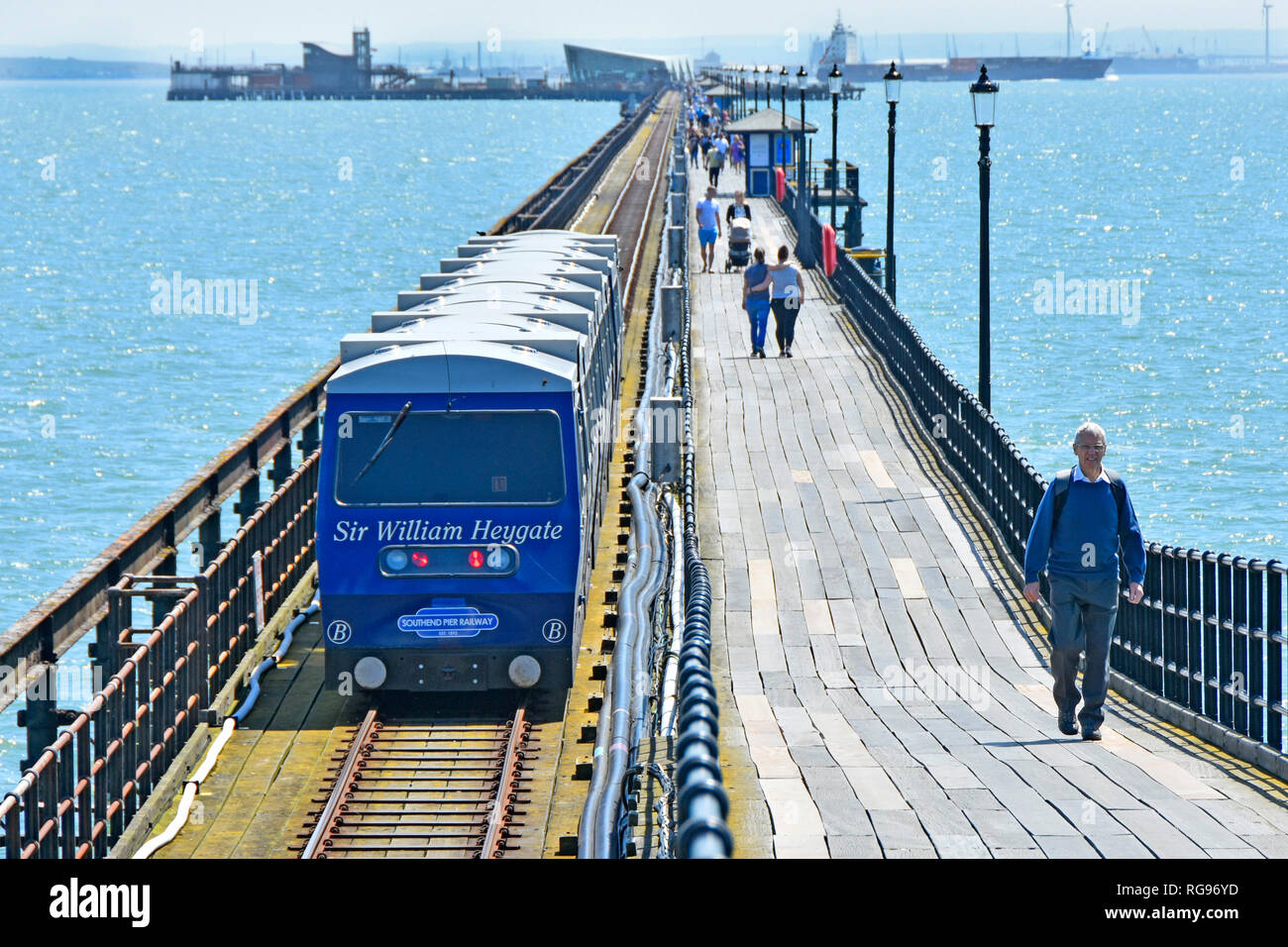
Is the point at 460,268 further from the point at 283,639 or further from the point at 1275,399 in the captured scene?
the point at 1275,399

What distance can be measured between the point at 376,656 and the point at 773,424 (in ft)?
29.9

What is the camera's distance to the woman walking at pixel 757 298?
24.5 meters

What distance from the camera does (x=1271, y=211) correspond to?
11206 cm

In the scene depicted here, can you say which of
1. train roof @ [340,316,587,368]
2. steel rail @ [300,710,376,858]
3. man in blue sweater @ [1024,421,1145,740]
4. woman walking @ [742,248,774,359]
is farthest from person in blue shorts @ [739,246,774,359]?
man in blue sweater @ [1024,421,1145,740]

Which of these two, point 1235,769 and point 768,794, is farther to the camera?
point 1235,769

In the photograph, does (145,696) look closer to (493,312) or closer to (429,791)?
(429,791)

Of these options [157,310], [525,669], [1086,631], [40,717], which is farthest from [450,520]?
[157,310]

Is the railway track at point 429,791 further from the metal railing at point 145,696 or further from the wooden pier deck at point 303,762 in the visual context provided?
the metal railing at point 145,696

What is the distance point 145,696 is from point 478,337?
3992 millimetres

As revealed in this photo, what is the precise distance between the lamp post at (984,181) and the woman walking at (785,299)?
397 cm

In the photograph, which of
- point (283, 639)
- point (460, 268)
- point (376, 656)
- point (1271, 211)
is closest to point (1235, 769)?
point (376, 656)

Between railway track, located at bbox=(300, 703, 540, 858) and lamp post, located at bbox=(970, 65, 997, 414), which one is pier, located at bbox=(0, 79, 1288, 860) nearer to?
railway track, located at bbox=(300, 703, 540, 858)

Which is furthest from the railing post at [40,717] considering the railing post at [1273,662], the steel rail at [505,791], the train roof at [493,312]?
the railing post at [1273,662]

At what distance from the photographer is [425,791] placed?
11.7 metres
